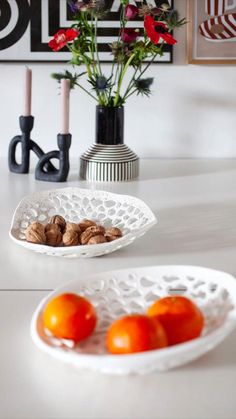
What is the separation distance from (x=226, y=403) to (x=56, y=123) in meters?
1.49

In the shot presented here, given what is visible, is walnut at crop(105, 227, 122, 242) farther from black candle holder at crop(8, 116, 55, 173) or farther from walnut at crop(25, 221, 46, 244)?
black candle holder at crop(8, 116, 55, 173)

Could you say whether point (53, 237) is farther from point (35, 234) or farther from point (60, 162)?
point (60, 162)

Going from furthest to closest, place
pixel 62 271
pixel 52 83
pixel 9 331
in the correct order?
1. pixel 52 83
2. pixel 62 271
3. pixel 9 331

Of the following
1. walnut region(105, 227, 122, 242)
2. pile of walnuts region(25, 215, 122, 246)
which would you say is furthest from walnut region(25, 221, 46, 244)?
walnut region(105, 227, 122, 242)

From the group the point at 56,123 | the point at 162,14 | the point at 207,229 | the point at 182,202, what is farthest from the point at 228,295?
the point at 56,123

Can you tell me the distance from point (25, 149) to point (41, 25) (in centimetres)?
40

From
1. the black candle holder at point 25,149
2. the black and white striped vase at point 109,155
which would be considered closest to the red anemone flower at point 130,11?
the black and white striped vase at point 109,155

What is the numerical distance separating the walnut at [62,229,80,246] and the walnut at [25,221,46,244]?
38 mm

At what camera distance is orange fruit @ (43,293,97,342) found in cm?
87

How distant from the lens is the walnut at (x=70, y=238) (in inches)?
51.8

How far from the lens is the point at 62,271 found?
122cm

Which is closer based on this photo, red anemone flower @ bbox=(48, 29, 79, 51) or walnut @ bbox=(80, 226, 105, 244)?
walnut @ bbox=(80, 226, 105, 244)

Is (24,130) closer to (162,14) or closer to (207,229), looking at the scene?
(162,14)

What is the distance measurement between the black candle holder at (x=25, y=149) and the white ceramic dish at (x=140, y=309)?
91cm
